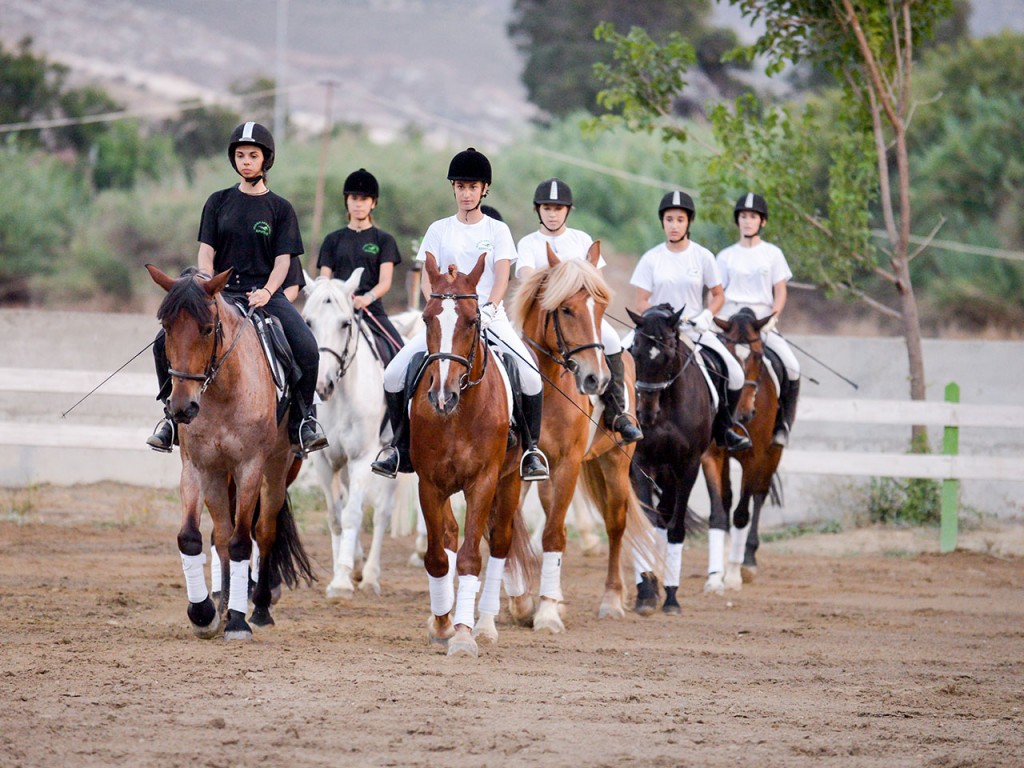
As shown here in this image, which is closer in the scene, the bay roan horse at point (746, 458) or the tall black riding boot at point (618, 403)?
the tall black riding boot at point (618, 403)

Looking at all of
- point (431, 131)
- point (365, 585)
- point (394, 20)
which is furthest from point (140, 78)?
point (365, 585)

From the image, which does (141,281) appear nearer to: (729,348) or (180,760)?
(729,348)

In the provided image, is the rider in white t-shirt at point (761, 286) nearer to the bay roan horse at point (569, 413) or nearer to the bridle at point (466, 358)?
the bay roan horse at point (569, 413)

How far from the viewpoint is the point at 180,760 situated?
16.3 feet

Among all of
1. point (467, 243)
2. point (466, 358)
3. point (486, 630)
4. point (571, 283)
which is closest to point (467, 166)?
point (467, 243)

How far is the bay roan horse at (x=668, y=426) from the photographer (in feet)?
32.7

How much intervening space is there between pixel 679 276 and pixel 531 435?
3104 millimetres

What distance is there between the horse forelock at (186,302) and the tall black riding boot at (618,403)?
3.07 m

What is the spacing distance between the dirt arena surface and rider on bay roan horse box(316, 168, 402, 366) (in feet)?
7.27

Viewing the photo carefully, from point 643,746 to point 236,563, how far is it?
3.25m

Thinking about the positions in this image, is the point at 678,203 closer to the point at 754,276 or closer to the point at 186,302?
the point at 754,276

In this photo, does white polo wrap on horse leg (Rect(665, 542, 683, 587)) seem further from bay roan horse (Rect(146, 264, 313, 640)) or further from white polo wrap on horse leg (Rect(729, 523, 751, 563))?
bay roan horse (Rect(146, 264, 313, 640))

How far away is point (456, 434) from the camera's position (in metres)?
7.49

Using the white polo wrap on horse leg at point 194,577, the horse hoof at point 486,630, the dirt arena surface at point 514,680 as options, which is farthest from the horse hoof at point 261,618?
the horse hoof at point 486,630
